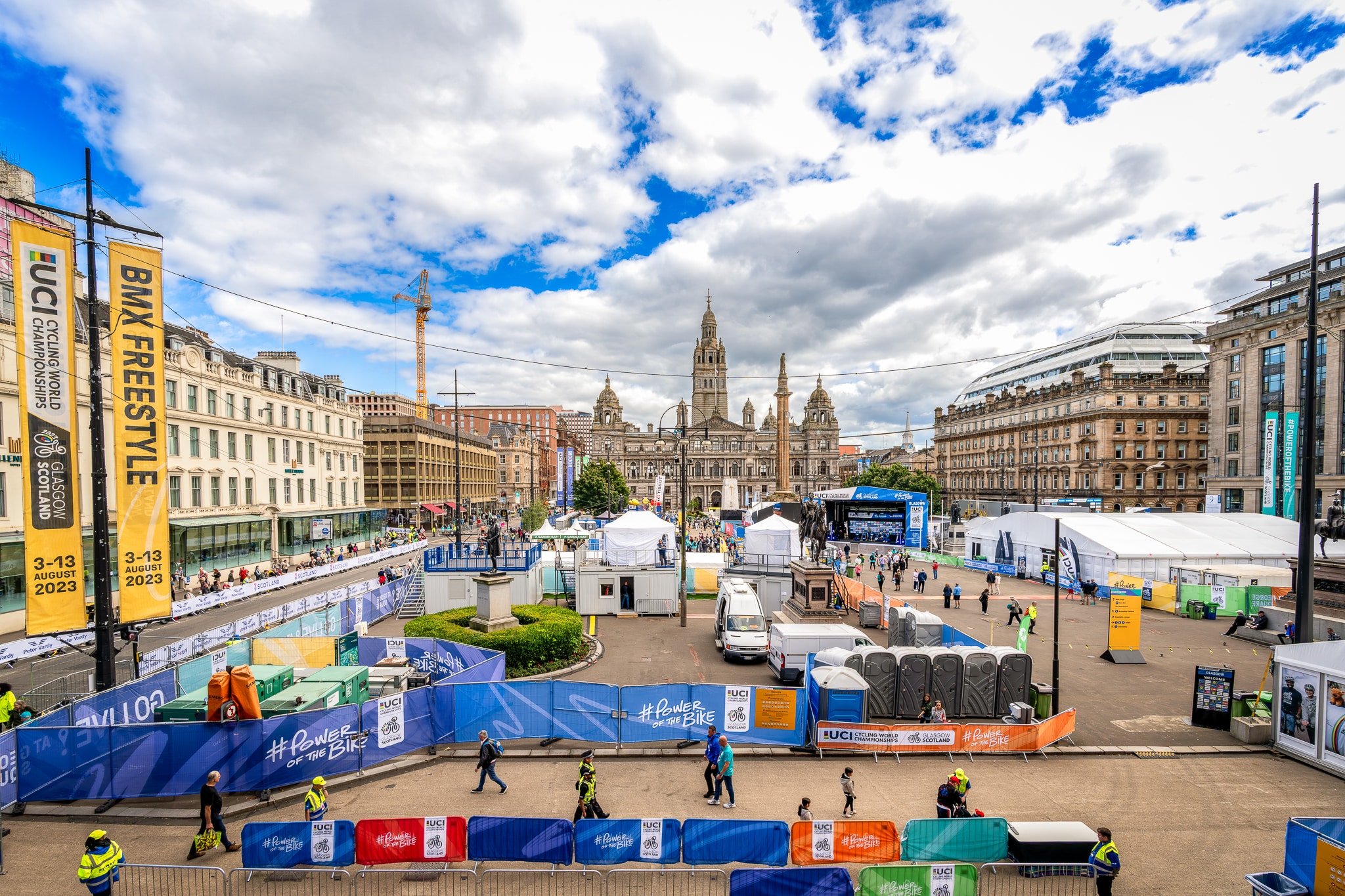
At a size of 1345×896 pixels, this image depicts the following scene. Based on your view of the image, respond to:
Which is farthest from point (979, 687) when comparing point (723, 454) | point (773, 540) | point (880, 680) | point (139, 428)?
point (723, 454)

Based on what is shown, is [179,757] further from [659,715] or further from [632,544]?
[632,544]

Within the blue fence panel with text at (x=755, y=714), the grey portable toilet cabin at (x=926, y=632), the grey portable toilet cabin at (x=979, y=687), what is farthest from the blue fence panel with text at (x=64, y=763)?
the grey portable toilet cabin at (x=926, y=632)

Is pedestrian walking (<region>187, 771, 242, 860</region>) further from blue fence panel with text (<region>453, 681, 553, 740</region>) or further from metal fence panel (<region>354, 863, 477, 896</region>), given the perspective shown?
blue fence panel with text (<region>453, 681, 553, 740</region>)

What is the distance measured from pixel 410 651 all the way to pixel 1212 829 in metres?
16.2

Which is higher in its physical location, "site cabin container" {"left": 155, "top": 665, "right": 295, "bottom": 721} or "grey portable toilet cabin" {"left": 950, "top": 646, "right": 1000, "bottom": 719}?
"site cabin container" {"left": 155, "top": 665, "right": 295, "bottom": 721}

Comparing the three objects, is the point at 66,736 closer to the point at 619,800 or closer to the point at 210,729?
the point at 210,729

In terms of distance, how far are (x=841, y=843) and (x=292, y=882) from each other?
23.6 ft

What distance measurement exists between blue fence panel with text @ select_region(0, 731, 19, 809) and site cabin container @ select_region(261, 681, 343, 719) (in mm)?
3266

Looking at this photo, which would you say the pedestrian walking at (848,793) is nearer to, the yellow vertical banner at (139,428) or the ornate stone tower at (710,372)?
the yellow vertical banner at (139,428)

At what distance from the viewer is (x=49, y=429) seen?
11133 millimetres

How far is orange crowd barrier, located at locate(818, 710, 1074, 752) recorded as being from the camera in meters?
11.8

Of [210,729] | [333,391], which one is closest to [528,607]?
[210,729]

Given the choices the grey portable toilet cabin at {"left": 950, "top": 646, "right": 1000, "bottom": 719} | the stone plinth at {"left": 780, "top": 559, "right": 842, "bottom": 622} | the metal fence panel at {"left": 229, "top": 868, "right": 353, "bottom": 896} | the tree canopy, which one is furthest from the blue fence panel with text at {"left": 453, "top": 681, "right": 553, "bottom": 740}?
the tree canopy

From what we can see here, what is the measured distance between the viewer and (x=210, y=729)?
959 centimetres
